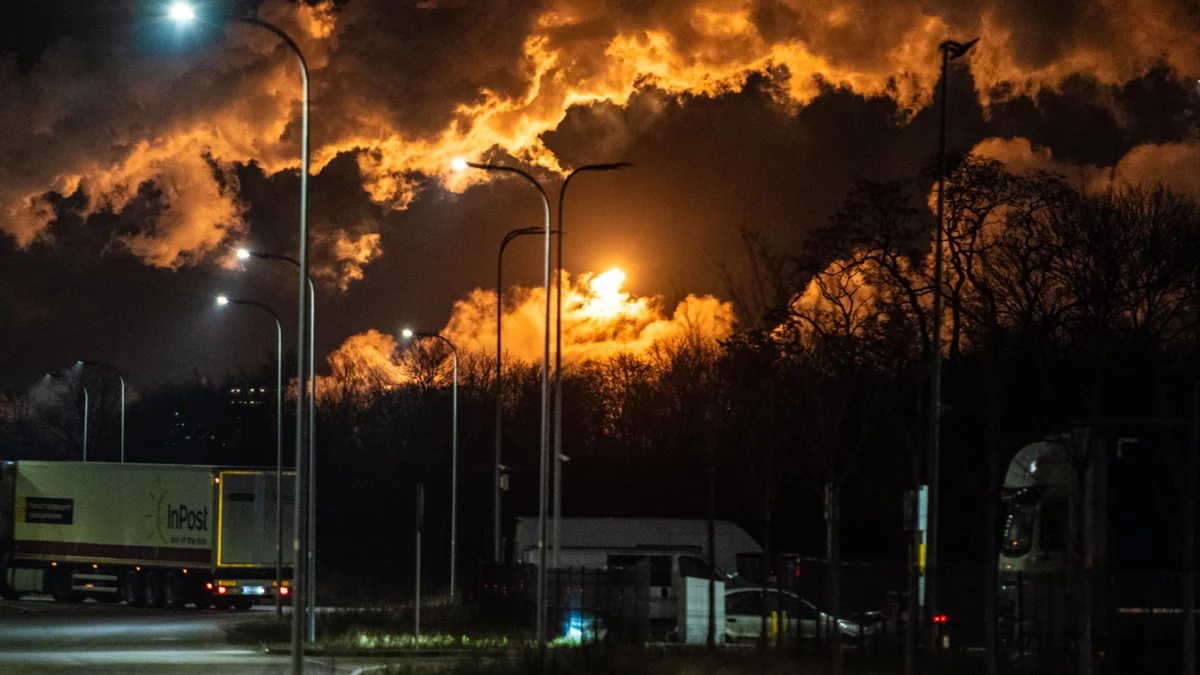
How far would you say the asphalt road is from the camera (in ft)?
88.0

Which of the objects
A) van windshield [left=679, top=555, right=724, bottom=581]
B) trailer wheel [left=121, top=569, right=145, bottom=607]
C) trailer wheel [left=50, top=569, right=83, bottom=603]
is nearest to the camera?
van windshield [left=679, top=555, right=724, bottom=581]

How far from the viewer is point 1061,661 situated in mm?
24234

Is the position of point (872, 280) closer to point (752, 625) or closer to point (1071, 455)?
point (752, 625)

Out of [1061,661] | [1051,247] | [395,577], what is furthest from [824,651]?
[395,577]

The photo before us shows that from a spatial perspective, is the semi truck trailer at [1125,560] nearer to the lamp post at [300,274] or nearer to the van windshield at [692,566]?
the lamp post at [300,274]

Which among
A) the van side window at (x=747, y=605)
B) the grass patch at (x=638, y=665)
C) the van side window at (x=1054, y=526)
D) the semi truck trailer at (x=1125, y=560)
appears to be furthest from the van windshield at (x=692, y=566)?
the grass patch at (x=638, y=665)

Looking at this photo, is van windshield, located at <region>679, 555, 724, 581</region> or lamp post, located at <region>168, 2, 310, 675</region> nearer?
lamp post, located at <region>168, 2, 310, 675</region>

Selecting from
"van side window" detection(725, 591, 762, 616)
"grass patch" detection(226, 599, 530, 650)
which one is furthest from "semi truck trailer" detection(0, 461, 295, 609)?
"van side window" detection(725, 591, 762, 616)

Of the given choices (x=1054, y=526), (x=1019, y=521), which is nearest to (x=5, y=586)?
(x=1019, y=521)

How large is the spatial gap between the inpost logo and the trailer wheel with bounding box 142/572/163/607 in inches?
44.9

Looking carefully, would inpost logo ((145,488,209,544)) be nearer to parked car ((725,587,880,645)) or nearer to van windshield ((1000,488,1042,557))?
parked car ((725,587,880,645))

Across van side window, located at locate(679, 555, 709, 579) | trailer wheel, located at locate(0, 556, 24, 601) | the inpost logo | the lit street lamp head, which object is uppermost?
the lit street lamp head

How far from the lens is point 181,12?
2053 centimetres

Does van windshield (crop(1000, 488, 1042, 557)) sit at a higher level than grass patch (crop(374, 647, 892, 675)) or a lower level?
higher
